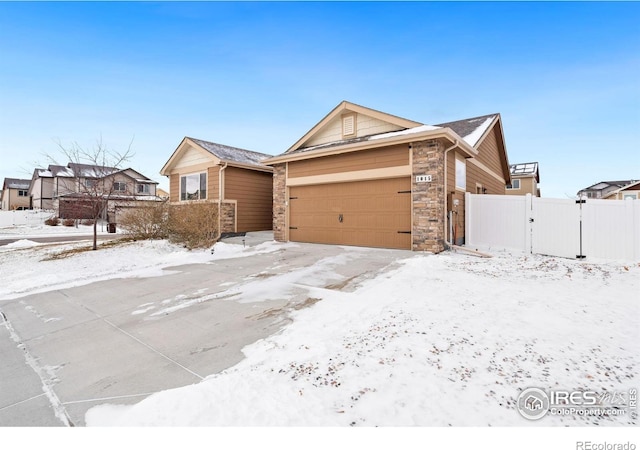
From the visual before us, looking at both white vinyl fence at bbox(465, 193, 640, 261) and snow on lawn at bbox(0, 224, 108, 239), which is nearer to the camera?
white vinyl fence at bbox(465, 193, 640, 261)

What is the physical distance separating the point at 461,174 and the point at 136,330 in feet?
34.4

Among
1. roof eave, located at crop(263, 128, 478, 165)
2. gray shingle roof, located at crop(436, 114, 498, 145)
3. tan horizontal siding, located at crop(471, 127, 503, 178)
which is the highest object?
gray shingle roof, located at crop(436, 114, 498, 145)

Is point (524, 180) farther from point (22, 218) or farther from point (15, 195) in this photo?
point (15, 195)

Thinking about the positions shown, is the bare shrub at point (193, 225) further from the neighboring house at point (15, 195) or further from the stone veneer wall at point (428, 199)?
the neighboring house at point (15, 195)

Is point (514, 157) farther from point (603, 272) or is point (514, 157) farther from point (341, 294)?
point (341, 294)

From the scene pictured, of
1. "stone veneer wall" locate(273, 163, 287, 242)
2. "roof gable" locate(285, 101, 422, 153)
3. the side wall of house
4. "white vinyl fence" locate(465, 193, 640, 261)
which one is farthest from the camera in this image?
the side wall of house

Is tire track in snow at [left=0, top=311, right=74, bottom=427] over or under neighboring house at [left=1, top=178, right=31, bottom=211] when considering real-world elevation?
under

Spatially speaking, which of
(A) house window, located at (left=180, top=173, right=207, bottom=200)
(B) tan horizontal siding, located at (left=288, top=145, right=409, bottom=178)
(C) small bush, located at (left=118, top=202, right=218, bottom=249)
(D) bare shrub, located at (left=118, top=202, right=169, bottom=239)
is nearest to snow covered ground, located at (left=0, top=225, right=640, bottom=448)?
(B) tan horizontal siding, located at (left=288, top=145, right=409, bottom=178)

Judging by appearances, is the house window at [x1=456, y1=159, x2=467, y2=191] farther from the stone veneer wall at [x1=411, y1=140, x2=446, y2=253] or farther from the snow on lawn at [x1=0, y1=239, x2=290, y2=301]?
the snow on lawn at [x1=0, y1=239, x2=290, y2=301]

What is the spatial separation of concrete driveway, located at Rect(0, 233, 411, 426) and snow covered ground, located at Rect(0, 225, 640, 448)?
Answer: 326mm

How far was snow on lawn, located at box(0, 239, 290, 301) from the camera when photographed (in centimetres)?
668

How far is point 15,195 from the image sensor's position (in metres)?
44.8

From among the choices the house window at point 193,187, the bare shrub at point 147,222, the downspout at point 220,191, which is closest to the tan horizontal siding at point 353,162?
the downspout at point 220,191

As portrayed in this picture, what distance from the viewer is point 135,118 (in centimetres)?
1691
